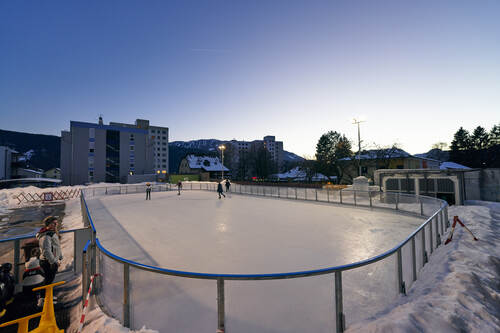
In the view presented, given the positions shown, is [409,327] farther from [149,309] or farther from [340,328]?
[149,309]

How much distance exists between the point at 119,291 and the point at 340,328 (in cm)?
312

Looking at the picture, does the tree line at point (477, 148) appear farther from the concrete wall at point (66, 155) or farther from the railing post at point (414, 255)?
the concrete wall at point (66, 155)

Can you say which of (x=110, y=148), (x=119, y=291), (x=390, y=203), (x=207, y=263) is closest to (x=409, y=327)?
(x=119, y=291)

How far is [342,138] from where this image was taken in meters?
59.5

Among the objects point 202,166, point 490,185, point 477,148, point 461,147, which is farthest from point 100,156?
point 477,148

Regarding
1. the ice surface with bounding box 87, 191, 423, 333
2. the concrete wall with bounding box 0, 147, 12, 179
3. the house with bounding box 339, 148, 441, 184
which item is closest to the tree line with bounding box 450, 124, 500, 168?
the house with bounding box 339, 148, 441, 184

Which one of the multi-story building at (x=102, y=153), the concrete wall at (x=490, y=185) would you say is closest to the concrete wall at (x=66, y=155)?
the multi-story building at (x=102, y=153)

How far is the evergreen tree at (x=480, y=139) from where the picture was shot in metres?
51.2

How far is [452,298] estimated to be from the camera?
134 inches

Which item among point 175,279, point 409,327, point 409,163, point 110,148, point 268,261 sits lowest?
point 268,261

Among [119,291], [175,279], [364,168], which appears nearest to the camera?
[175,279]

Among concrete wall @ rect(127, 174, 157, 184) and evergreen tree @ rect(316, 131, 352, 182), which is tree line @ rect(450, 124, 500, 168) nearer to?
evergreen tree @ rect(316, 131, 352, 182)

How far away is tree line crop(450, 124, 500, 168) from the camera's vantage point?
156ft

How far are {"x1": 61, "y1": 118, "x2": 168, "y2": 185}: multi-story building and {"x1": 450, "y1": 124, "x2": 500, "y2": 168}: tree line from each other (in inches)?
3000
